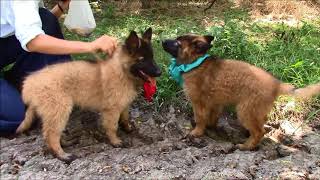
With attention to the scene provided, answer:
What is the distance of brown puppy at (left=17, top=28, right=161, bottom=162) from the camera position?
4.25 m

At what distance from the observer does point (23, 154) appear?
4277 millimetres

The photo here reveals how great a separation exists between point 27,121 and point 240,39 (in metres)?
2.65

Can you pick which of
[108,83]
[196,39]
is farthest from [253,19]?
[108,83]

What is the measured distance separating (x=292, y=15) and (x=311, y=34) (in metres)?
1.39

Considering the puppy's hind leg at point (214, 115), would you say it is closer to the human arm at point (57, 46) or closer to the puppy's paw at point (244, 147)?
the puppy's paw at point (244, 147)

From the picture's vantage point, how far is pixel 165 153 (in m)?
4.41

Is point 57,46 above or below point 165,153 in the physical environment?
above

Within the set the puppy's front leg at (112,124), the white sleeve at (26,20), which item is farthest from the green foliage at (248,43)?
the white sleeve at (26,20)

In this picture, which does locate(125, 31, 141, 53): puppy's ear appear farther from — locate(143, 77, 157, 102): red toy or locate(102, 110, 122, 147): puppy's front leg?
locate(102, 110, 122, 147): puppy's front leg

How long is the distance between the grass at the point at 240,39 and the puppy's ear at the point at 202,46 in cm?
64

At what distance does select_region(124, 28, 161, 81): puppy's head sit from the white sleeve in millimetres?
778

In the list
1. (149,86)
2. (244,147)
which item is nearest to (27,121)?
(149,86)

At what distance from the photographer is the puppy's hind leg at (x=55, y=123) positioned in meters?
4.22

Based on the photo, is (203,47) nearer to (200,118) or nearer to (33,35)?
(200,118)
